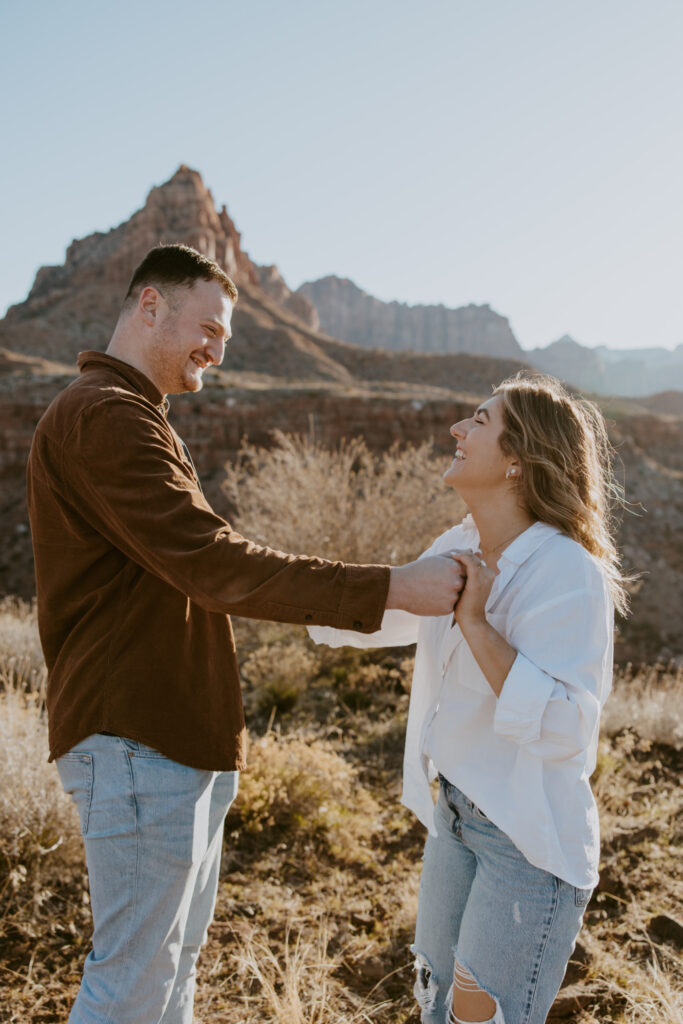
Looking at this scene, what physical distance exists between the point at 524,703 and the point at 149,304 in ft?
5.06

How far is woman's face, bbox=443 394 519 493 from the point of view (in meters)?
2.20

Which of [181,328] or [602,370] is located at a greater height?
[602,370]

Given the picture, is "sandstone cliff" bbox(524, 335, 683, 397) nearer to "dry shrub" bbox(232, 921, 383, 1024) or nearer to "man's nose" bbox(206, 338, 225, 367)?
"dry shrub" bbox(232, 921, 383, 1024)

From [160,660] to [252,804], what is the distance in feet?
8.74

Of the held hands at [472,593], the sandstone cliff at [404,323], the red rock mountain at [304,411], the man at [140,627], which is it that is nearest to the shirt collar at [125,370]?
the man at [140,627]

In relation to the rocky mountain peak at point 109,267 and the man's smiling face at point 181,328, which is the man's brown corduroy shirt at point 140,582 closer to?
the man's smiling face at point 181,328

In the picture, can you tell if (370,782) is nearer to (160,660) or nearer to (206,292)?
(160,660)

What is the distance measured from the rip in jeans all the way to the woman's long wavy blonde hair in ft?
3.62

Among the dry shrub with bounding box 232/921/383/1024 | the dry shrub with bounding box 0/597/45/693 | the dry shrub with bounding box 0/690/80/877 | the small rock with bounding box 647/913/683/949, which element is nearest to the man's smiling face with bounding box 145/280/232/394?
the dry shrub with bounding box 232/921/383/1024

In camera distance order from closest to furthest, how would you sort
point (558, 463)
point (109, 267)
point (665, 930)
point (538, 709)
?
point (538, 709) < point (558, 463) < point (665, 930) < point (109, 267)

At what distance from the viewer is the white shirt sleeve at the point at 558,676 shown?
171cm

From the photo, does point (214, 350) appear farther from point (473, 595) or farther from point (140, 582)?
point (473, 595)

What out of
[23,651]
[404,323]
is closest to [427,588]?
[23,651]

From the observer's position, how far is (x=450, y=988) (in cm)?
203
